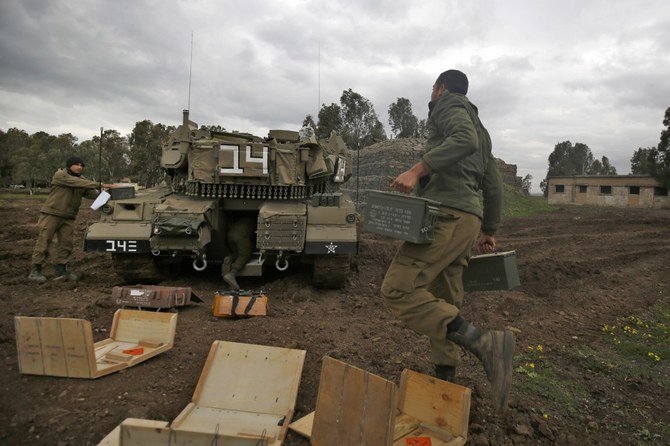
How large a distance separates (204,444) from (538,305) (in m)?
5.32

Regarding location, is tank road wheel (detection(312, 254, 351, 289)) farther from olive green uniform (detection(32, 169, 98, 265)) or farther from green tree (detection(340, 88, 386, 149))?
green tree (detection(340, 88, 386, 149))

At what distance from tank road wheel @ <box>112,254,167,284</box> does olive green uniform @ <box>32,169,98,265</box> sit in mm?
1423

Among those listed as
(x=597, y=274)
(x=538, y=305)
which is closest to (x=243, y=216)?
(x=538, y=305)

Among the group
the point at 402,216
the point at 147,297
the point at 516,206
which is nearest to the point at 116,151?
the point at 516,206

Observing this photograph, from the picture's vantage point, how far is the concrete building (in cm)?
3250

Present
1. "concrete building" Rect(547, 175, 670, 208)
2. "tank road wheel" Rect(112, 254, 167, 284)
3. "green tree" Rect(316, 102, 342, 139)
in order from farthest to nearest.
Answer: "concrete building" Rect(547, 175, 670, 208) → "green tree" Rect(316, 102, 342, 139) → "tank road wheel" Rect(112, 254, 167, 284)

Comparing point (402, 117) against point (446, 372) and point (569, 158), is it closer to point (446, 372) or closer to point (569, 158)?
point (446, 372)

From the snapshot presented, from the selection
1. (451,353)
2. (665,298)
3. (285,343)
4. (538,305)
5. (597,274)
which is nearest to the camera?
(451,353)

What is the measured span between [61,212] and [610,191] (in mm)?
35011

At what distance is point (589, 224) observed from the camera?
18.5m

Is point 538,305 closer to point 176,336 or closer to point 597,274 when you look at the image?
point 597,274

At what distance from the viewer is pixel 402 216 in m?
3.06

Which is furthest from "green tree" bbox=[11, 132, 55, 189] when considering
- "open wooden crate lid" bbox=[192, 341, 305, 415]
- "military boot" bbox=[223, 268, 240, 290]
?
"open wooden crate lid" bbox=[192, 341, 305, 415]

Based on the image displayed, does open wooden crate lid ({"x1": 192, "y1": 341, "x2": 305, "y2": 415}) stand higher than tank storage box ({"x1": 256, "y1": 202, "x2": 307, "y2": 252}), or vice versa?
tank storage box ({"x1": 256, "y1": 202, "x2": 307, "y2": 252})
